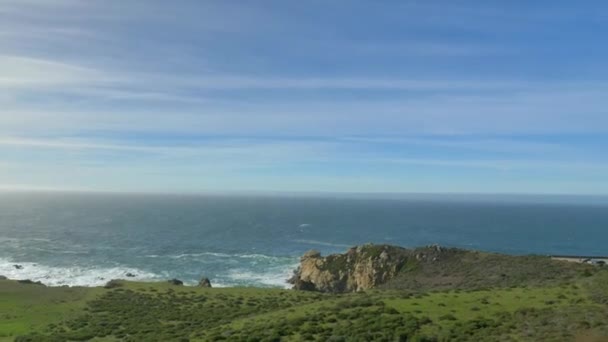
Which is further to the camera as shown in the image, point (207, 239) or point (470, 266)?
point (207, 239)

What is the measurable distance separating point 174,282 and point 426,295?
32.6 metres

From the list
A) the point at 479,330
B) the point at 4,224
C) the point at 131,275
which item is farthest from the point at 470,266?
the point at 4,224

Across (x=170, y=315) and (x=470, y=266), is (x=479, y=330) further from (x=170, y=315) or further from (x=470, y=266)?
(x=470, y=266)

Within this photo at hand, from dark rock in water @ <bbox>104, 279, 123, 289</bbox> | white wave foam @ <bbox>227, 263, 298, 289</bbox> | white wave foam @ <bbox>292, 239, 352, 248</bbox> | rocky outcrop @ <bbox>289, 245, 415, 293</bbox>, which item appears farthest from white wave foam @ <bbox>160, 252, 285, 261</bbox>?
dark rock in water @ <bbox>104, 279, 123, 289</bbox>

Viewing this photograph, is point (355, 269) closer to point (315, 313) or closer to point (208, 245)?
point (315, 313)

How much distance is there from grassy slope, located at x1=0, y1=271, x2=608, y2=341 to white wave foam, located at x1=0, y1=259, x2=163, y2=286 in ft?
87.8

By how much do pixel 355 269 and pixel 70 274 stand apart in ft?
162

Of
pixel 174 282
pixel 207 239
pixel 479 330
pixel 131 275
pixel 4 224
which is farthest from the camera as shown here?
pixel 4 224

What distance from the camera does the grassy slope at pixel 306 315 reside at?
1088 inches

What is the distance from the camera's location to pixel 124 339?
33875 mm

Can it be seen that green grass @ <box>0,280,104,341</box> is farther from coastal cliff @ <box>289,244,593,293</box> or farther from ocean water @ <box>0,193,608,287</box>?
coastal cliff @ <box>289,244,593,293</box>

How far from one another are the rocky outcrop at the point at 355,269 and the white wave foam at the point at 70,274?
27.6m

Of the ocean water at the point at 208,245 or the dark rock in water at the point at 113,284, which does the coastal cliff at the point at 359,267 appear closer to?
the ocean water at the point at 208,245

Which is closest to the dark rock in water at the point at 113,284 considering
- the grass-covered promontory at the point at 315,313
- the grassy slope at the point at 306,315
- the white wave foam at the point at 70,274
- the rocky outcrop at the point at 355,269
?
the grass-covered promontory at the point at 315,313
